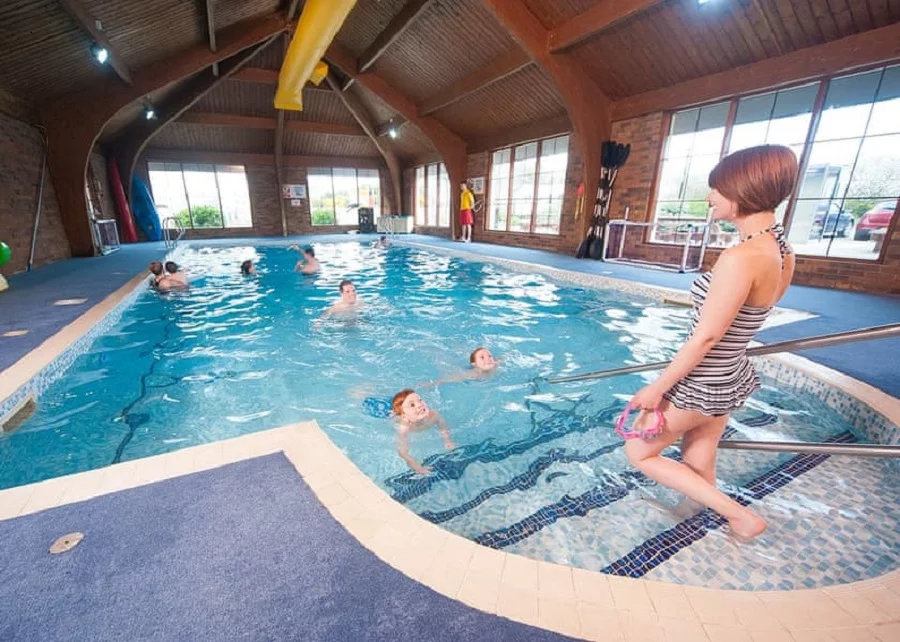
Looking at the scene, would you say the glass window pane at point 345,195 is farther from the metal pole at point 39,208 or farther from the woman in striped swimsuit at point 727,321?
the woman in striped swimsuit at point 727,321

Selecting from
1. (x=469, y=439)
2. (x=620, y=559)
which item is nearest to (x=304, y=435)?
(x=469, y=439)

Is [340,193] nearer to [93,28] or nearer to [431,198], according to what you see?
[431,198]

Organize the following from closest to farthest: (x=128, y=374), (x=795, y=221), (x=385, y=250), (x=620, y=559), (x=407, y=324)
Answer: (x=620, y=559)
(x=128, y=374)
(x=407, y=324)
(x=795, y=221)
(x=385, y=250)

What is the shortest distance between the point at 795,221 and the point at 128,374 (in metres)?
9.57

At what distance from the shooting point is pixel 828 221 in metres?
A: 6.44

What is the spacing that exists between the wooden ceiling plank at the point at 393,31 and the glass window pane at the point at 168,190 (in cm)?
965

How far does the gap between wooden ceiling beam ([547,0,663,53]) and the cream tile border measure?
8214mm

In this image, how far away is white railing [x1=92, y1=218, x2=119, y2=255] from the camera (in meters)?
9.94

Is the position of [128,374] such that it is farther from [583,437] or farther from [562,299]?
[562,299]

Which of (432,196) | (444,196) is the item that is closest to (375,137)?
(432,196)

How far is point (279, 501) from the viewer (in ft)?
4.82

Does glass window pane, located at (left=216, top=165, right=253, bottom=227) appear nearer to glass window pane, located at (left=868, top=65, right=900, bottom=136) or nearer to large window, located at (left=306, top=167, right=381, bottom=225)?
large window, located at (left=306, top=167, right=381, bottom=225)

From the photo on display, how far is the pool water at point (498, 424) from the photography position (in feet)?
5.60

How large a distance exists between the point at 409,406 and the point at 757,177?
2.10 m
